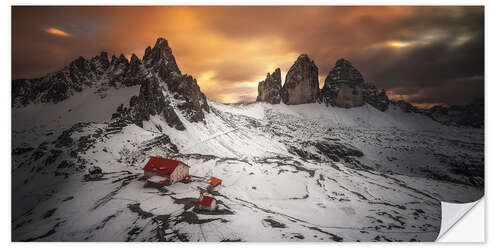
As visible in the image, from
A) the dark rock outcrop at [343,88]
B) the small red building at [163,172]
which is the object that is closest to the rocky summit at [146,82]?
the small red building at [163,172]

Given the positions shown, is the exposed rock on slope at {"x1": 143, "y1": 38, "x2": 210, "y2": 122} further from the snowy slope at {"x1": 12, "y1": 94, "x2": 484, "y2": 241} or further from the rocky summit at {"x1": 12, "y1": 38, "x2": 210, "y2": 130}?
the snowy slope at {"x1": 12, "y1": 94, "x2": 484, "y2": 241}

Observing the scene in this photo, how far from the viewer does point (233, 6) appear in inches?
401

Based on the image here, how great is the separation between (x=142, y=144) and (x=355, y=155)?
3970cm

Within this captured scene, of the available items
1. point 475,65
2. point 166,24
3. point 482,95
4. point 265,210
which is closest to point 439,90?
point 475,65

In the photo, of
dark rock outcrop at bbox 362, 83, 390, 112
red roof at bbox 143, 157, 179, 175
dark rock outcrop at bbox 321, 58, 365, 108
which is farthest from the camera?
dark rock outcrop at bbox 362, 83, 390, 112

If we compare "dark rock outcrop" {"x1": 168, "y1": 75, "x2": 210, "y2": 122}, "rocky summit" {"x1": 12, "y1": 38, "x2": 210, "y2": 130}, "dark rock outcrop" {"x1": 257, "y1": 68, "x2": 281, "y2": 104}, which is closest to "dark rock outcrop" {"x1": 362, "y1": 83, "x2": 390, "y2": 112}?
"dark rock outcrop" {"x1": 257, "y1": 68, "x2": 281, "y2": 104}

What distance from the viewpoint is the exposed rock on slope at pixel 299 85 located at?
288ft

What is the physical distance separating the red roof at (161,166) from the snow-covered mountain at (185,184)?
1216 millimetres

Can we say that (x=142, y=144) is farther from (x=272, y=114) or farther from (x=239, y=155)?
(x=272, y=114)

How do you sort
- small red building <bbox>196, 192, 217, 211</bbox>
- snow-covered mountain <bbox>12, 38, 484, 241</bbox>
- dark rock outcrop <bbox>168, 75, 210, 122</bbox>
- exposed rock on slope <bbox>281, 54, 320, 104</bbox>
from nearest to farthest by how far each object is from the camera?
snow-covered mountain <bbox>12, 38, 484, 241</bbox>
small red building <bbox>196, 192, 217, 211</bbox>
dark rock outcrop <bbox>168, 75, 210, 122</bbox>
exposed rock on slope <bbox>281, 54, 320, 104</bbox>

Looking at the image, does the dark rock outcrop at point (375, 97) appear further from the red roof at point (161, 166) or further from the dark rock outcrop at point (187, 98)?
the red roof at point (161, 166)

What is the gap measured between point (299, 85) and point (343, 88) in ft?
86.5

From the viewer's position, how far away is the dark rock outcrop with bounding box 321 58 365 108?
94375mm

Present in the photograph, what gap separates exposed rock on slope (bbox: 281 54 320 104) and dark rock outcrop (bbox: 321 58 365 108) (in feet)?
37.2
